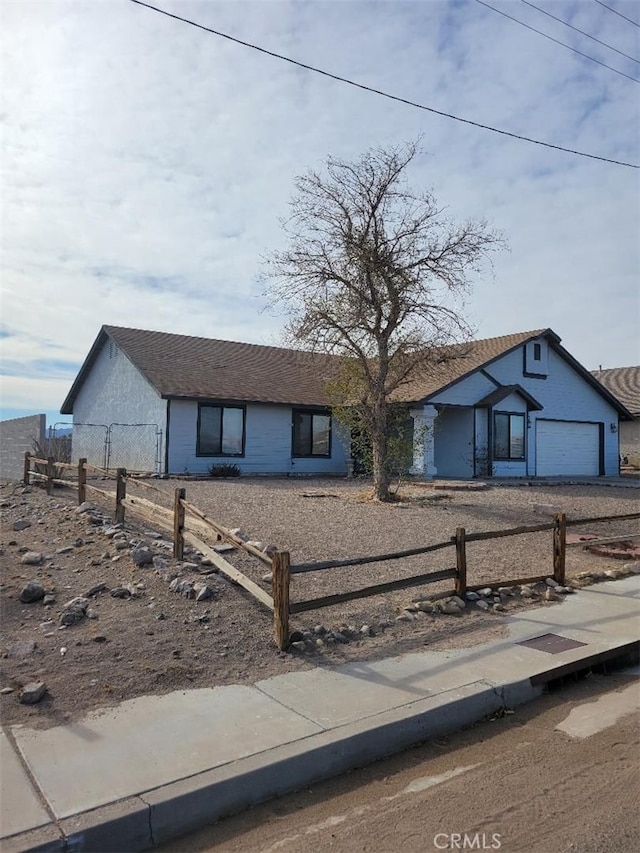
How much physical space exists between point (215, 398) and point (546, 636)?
1629 centimetres

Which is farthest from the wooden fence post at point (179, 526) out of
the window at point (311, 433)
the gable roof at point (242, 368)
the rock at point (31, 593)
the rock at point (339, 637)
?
the window at point (311, 433)

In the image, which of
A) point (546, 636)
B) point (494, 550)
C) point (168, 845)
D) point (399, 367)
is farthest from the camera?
point (399, 367)

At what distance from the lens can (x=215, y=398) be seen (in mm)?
21750

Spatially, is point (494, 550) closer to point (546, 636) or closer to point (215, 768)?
point (546, 636)

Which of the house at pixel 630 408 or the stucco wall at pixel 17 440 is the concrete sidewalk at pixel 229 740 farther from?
the house at pixel 630 408

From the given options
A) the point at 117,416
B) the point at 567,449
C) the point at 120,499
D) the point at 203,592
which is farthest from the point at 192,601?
the point at 567,449

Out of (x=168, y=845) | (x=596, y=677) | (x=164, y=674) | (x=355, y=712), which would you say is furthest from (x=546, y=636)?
(x=168, y=845)

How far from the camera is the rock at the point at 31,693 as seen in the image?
4.82 meters

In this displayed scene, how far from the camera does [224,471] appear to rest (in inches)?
858

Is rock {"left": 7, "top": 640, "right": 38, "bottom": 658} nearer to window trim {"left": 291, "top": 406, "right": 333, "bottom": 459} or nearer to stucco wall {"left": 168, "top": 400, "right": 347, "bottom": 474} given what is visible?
stucco wall {"left": 168, "top": 400, "right": 347, "bottom": 474}

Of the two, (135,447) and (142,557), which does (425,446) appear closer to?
(135,447)

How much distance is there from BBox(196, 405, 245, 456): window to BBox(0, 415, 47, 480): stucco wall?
5.04 m

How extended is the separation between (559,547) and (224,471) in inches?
569

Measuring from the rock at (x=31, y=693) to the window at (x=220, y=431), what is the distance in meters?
17.1
